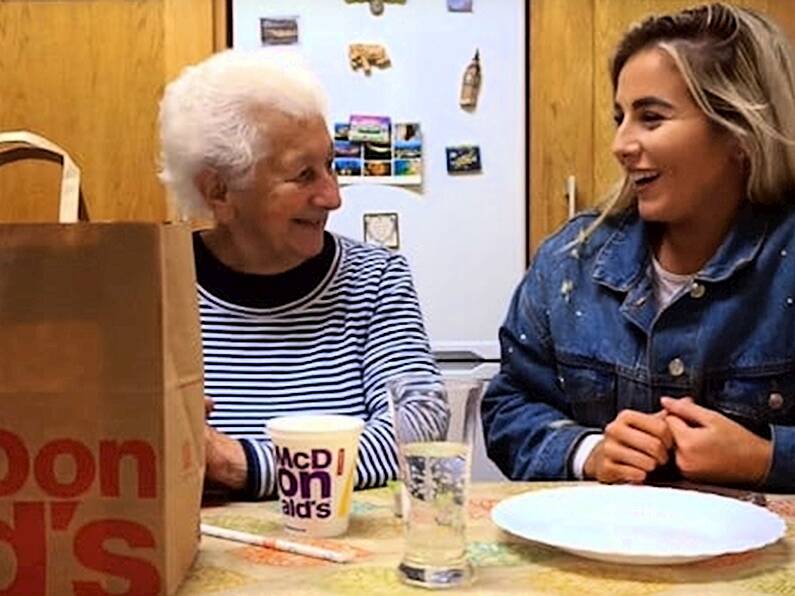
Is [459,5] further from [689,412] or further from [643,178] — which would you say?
[689,412]

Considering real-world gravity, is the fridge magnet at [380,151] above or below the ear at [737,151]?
above

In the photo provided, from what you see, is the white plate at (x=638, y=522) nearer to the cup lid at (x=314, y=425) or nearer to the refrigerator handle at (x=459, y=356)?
the cup lid at (x=314, y=425)

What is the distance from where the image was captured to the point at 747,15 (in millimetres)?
1520

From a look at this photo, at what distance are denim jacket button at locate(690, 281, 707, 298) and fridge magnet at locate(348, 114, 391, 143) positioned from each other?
1.30 metres

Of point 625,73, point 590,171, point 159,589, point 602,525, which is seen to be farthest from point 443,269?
point 159,589

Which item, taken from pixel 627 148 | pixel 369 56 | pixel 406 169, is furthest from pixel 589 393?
pixel 369 56

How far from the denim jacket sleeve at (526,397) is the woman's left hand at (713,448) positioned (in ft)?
0.56

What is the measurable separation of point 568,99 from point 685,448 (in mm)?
1553

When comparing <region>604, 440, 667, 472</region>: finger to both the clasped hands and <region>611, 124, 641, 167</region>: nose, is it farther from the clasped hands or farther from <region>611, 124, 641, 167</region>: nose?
<region>611, 124, 641, 167</region>: nose

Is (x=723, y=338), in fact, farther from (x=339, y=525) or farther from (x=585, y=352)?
(x=339, y=525)

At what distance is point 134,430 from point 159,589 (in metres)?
0.12

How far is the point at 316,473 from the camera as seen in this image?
1025 mm

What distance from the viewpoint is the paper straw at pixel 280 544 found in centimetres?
96

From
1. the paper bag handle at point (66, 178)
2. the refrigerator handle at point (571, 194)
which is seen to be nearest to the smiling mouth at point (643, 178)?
the paper bag handle at point (66, 178)
